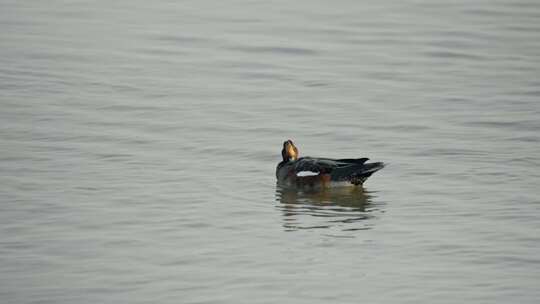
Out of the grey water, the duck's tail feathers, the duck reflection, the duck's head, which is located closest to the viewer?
the grey water

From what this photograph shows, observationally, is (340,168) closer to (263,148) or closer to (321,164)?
(321,164)

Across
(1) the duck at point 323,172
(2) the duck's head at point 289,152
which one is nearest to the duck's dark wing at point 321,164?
(1) the duck at point 323,172

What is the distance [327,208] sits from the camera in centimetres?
1409

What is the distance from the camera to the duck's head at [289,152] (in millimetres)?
15320

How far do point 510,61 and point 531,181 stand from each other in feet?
24.2

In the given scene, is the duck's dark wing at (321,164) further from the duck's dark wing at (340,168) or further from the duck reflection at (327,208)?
the duck reflection at (327,208)

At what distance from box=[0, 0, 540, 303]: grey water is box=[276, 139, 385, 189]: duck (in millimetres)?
162

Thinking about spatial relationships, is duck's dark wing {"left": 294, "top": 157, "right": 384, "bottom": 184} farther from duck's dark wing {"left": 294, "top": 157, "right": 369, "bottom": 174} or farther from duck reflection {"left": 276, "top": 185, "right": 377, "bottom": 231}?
duck reflection {"left": 276, "top": 185, "right": 377, "bottom": 231}

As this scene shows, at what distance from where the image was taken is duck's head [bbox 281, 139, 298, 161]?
50.3 feet

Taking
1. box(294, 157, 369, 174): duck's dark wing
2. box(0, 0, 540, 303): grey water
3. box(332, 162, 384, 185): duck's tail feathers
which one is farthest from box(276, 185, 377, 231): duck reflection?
box(294, 157, 369, 174): duck's dark wing

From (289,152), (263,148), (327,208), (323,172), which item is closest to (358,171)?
(323,172)

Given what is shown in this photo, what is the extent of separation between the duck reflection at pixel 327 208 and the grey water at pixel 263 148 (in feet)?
0.14

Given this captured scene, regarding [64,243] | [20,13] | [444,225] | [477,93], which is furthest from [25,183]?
[20,13]

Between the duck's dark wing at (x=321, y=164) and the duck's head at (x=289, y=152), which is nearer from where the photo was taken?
the duck's dark wing at (x=321, y=164)
